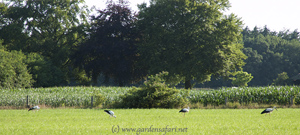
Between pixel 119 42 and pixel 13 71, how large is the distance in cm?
1620

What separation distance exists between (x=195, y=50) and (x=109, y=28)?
14.7 meters

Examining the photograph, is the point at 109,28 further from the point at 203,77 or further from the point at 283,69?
the point at 283,69

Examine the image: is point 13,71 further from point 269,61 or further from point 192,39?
point 269,61

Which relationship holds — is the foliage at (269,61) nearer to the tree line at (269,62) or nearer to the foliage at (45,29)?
the tree line at (269,62)

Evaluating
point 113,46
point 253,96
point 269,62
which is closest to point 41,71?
point 113,46

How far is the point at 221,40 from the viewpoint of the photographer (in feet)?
160

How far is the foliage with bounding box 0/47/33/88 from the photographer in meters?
46.1

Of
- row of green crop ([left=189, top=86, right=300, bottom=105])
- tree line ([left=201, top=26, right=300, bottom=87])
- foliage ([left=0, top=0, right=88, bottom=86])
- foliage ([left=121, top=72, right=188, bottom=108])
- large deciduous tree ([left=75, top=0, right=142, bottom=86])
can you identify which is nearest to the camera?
foliage ([left=121, top=72, right=188, bottom=108])

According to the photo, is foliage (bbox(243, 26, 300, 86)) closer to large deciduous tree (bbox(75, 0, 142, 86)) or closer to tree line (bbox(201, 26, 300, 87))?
tree line (bbox(201, 26, 300, 87))

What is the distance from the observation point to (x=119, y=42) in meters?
52.5

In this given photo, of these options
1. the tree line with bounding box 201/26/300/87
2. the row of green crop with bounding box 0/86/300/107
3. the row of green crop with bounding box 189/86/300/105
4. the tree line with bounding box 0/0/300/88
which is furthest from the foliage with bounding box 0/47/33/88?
the tree line with bounding box 201/26/300/87

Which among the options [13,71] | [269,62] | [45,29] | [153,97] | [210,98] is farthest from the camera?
[269,62]

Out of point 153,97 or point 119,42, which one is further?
point 119,42

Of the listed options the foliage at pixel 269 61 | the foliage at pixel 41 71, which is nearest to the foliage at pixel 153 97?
the foliage at pixel 41 71
